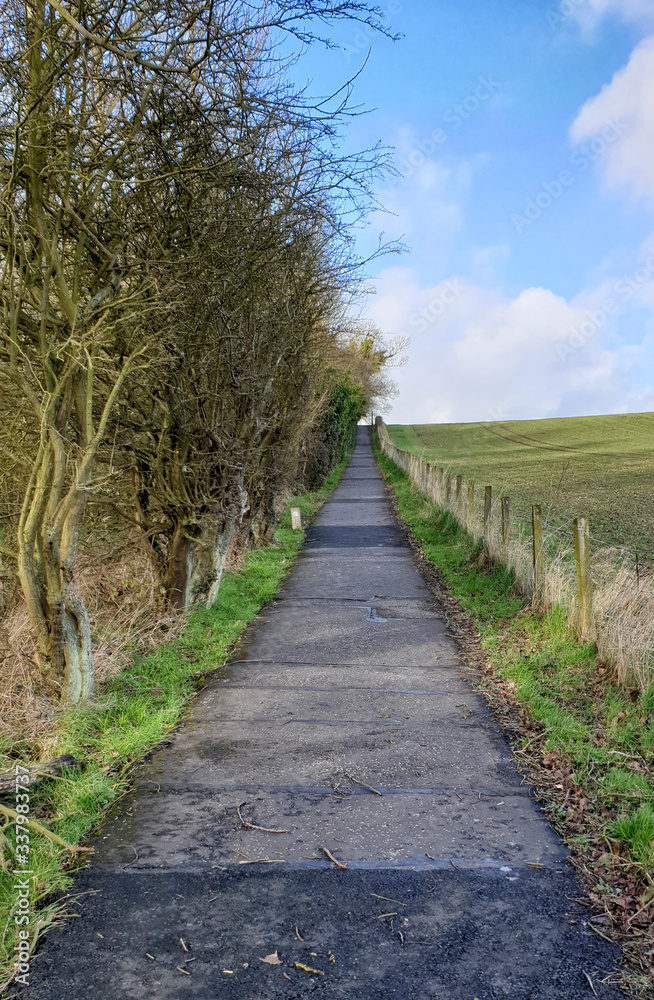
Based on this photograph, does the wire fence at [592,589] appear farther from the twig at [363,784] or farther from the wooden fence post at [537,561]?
the twig at [363,784]

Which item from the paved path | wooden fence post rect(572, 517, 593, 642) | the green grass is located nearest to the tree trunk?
the paved path

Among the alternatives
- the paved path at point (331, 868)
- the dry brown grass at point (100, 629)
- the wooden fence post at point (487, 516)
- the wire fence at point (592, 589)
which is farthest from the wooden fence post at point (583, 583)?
the dry brown grass at point (100, 629)

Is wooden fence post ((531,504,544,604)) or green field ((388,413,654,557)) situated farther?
green field ((388,413,654,557))

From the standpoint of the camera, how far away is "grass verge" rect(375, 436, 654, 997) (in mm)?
3514

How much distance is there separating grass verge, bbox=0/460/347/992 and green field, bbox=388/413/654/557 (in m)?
5.04

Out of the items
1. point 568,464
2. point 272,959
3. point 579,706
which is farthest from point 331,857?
point 568,464

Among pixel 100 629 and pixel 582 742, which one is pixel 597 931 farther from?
pixel 100 629

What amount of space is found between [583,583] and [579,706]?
151cm

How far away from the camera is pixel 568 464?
8.99m

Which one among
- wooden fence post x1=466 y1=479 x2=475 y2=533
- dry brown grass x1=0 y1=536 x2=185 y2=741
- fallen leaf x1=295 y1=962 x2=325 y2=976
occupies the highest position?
wooden fence post x1=466 y1=479 x2=475 y2=533

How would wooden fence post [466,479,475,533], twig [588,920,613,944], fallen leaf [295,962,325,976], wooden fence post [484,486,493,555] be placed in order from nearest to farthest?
fallen leaf [295,962,325,976] → twig [588,920,613,944] → wooden fence post [484,486,493,555] → wooden fence post [466,479,475,533]

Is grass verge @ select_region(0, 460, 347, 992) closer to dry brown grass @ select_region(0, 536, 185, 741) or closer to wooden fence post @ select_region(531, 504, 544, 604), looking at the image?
dry brown grass @ select_region(0, 536, 185, 741)

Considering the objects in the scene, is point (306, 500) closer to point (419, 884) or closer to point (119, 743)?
point (119, 743)

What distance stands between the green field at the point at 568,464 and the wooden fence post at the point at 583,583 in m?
1.71
